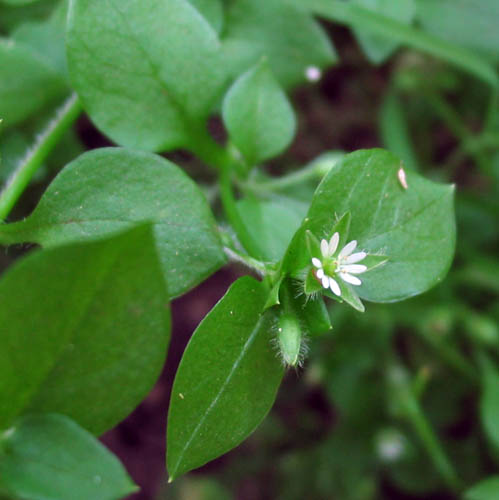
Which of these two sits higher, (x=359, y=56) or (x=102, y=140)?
(x=102, y=140)

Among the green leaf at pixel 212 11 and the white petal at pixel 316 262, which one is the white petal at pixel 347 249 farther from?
the green leaf at pixel 212 11

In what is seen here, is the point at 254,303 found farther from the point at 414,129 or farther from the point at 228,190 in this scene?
the point at 414,129

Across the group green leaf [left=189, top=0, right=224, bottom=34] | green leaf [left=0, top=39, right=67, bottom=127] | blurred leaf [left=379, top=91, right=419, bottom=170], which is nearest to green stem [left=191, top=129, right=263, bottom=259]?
green leaf [left=189, top=0, right=224, bottom=34]

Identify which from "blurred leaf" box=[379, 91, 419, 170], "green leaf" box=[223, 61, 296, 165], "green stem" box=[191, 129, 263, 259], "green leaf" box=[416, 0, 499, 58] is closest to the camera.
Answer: "green stem" box=[191, 129, 263, 259]

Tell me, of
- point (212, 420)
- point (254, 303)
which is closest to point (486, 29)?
point (254, 303)

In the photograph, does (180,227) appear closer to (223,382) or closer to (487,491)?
(223,382)

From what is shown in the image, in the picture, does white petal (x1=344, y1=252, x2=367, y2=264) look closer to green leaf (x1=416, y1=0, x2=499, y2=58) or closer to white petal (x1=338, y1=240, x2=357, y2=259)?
white petal (x1=338, y1=240, x2=357, y2=259)
